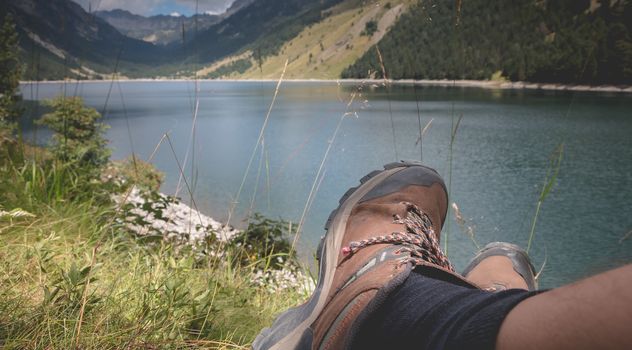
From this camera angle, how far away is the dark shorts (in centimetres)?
63

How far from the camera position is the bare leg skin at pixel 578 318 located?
1.50 ft

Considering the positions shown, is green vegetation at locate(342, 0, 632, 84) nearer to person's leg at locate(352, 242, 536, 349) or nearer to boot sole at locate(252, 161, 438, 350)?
boot sole at locate(252, 161, 438, 350)

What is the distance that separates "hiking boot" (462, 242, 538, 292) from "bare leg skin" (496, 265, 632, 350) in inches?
43.4

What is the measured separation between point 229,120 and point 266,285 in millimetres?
39349

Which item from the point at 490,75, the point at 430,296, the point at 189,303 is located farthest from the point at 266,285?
the point at 490,75

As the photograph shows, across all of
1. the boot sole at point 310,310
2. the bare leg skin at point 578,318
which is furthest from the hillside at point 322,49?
the bare leg skin at point 578,318

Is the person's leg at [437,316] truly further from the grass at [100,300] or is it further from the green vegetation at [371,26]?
the green vegetation at [371,26]

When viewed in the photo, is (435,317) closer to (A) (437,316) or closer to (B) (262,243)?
(A) (437,316)

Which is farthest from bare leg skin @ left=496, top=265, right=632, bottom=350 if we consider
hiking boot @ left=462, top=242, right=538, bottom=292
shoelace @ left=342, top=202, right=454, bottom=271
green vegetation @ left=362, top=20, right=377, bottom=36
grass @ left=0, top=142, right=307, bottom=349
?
green vegetation @ left=362, top=20, right=377, bottom=36

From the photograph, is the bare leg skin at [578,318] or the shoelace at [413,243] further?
the shoelace at [413,243]

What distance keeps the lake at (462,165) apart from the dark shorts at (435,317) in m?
0.15

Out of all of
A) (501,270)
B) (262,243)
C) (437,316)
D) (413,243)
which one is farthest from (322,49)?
(437,316)

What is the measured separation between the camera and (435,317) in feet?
2.54

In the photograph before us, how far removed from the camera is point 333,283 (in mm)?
1191
